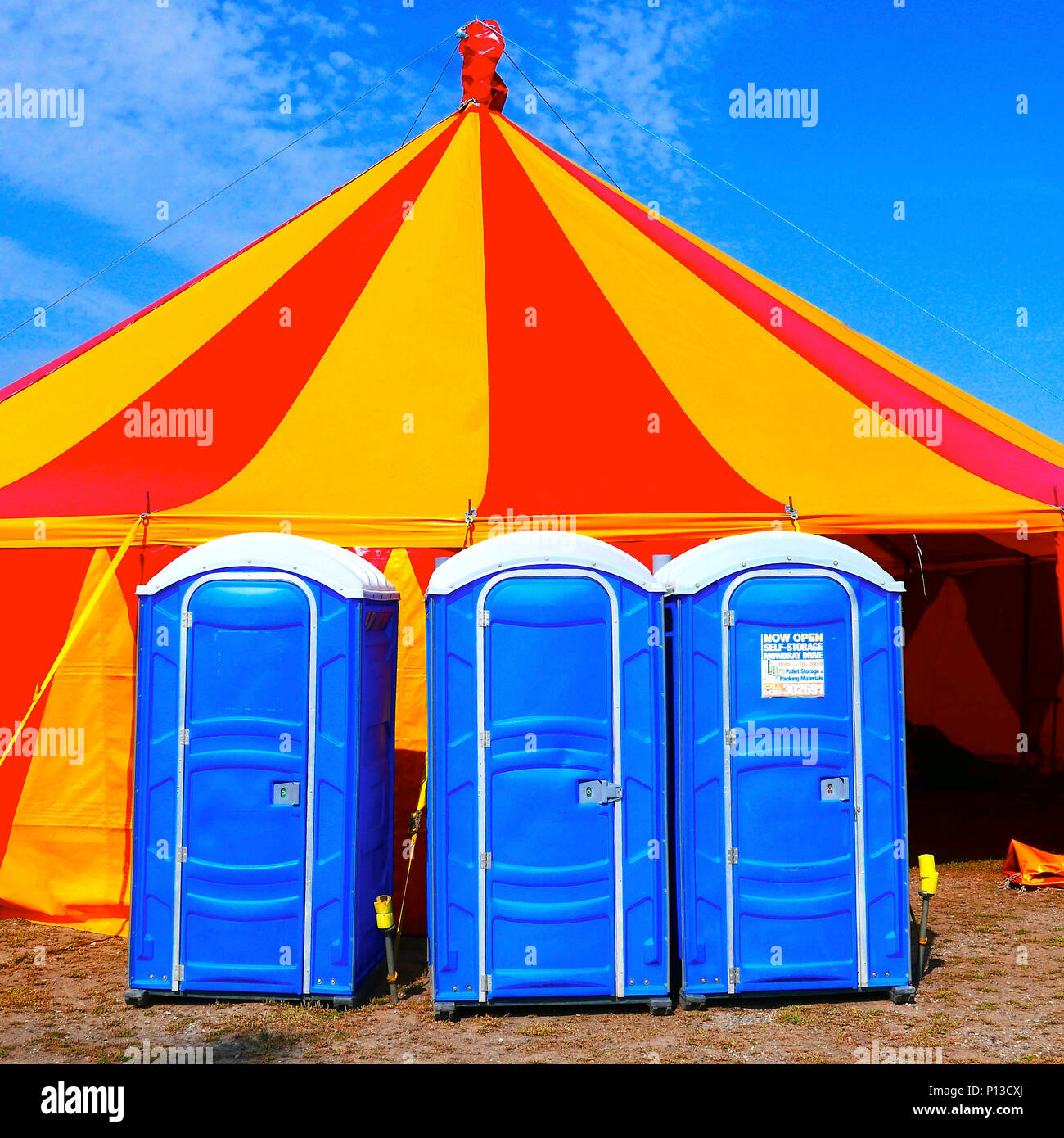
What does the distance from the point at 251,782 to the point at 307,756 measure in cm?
27

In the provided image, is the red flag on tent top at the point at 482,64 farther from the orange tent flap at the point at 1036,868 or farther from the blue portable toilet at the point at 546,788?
the orange tent flap at the point at 1036,868

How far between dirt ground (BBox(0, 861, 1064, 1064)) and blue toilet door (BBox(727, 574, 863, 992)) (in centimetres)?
27

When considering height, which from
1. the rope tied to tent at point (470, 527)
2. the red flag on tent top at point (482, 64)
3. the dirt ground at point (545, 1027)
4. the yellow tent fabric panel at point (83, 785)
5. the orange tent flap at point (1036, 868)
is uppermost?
the red flag on tent top at point (482, 64)

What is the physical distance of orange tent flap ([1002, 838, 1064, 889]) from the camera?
6816mm

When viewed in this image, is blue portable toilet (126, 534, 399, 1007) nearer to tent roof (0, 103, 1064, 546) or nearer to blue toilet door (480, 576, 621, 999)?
blue toilet door (480, 576, 621, 999)

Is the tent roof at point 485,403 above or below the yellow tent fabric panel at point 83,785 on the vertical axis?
above

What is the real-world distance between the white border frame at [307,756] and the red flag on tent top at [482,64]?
6.31 meters

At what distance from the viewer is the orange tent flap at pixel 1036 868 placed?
6816 millimetres

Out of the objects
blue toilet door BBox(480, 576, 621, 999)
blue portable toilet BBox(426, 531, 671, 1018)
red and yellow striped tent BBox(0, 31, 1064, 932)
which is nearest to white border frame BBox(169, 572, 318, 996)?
blue portable toilet BBox(426, 531, 671, 1018)

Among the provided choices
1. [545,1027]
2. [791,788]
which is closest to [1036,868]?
[791,788]

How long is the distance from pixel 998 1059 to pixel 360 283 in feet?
19.8

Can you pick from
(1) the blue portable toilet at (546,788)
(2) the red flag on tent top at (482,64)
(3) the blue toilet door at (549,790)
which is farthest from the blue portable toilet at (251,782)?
(2) the red flag on tent top at (482,64)

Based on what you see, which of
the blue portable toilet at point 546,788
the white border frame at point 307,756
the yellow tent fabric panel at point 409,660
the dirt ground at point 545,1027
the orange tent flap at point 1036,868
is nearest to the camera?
the dirt ground at point 545,1027

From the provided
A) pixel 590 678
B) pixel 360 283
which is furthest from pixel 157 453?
pixel 590 678
